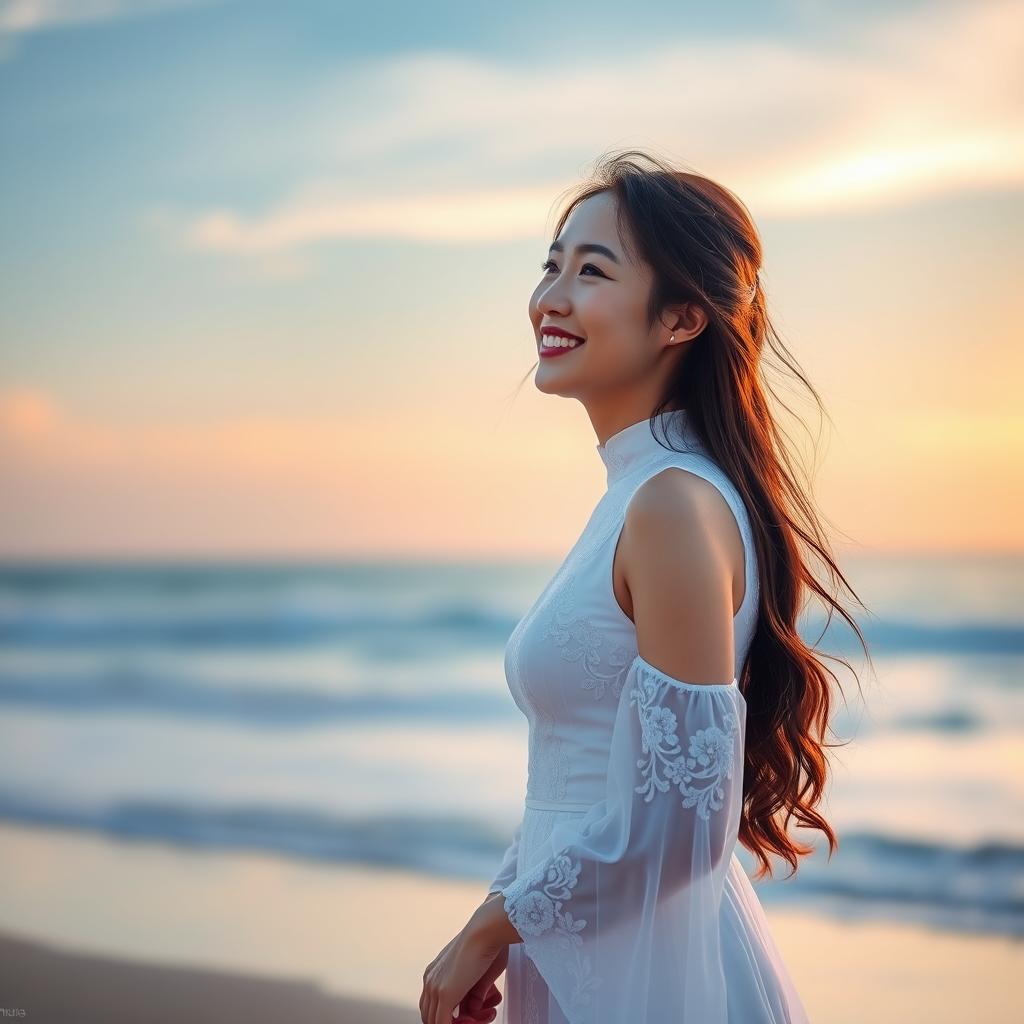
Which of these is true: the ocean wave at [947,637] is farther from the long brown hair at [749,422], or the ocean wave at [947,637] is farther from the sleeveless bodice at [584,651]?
the sleeveless bodice at [584,651]

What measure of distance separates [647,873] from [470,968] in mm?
306

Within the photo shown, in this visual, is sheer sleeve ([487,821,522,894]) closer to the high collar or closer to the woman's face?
the high collar

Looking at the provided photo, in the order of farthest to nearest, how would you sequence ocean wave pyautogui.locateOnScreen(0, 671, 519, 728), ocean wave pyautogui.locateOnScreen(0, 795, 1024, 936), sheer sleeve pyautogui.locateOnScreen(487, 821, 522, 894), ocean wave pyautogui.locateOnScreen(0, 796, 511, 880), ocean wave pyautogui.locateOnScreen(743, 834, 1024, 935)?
ocean wave pyautogui.locateOnScreen(0, 671, 519, 728) < ocean wave pyautogui.locateOnScreen(0, 796, 511, 880) < ocean wave pyautogui.locateOnScreen(0, 795, 1024, 936) < ocean wave pyautogui.locateOnScreen(743, 834, 1024, 935) < sheer sleeve pyautogui.locateOnScreen(487, 821, 522, 894)

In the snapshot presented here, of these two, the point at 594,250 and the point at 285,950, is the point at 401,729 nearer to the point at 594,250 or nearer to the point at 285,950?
the point at 285,950

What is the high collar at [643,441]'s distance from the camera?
1.82 m

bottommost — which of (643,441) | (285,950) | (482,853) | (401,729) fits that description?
(285,950)

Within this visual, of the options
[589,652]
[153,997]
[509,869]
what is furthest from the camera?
[153,997]

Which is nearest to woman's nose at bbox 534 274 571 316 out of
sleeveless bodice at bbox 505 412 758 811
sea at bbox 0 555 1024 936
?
sleeveless bodice at bbox 505 412 758 811

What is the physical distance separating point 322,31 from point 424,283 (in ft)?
17.0

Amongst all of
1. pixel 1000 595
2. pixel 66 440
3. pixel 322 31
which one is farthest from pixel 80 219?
pixel 1000 595

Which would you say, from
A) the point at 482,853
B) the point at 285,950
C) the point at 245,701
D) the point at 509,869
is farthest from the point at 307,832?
the point at 245,701

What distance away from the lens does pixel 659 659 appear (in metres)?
1.53

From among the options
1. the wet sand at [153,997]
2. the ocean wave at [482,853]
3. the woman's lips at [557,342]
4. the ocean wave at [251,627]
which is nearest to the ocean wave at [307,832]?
the ocean wave at [482,853]

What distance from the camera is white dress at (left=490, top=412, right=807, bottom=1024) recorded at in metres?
1.53
